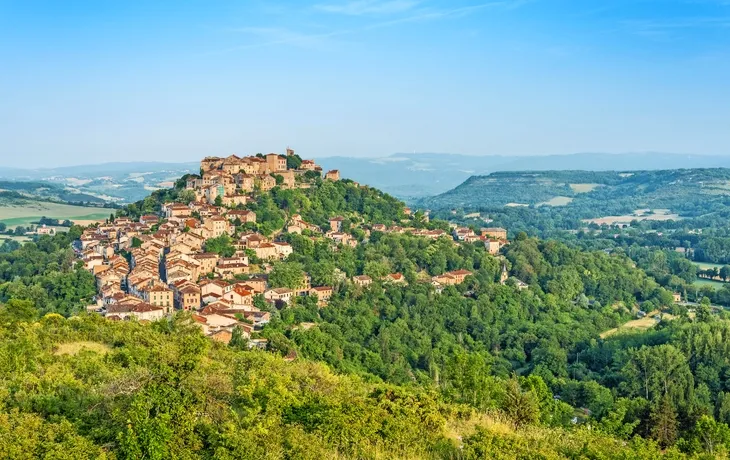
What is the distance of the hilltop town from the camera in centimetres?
3619

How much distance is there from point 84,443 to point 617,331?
3898 centimetres

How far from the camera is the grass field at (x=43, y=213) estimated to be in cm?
8094

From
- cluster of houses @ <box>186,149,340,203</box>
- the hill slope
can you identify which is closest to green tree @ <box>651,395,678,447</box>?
cluster of houses @ <box>186,149,340,203</box>

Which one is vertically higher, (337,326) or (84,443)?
(84,443)

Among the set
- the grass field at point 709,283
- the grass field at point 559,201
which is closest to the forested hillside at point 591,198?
the grass field at point 559,201

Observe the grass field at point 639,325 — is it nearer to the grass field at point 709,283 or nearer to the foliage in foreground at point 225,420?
Result: the grass field at point 709,283

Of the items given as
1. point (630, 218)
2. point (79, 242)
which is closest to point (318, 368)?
point (79, 242)

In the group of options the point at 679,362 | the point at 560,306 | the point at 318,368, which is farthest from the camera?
the point at 560,306

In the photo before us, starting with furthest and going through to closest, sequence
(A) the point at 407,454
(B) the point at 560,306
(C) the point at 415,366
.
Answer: (B) the point at 560,306 < (C) the point at 415,366 < (A) the point at 407,454

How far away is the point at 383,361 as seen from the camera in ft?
114

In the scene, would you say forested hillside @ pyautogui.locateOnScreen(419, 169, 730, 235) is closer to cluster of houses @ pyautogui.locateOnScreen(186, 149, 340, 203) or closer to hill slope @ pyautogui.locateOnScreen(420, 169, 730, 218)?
hill slope @ pyautogui.locateOnScreen(420, 169, 730, 218)

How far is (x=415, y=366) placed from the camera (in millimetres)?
35969

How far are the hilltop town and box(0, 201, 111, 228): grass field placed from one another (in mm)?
31119

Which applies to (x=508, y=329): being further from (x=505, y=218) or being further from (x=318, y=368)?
(x=505, y=218)
